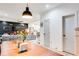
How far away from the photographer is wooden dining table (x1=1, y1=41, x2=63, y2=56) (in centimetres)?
179

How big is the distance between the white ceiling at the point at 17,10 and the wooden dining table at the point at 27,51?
474 mm

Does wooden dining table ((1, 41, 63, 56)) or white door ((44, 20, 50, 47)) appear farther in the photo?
white door ((44, 20, 50, 47))

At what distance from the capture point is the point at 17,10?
1.97 m

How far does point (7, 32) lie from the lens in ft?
6.70

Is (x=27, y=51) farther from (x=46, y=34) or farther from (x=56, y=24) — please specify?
(x=56, y=24)

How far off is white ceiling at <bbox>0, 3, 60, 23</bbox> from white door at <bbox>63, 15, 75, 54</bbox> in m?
0.41

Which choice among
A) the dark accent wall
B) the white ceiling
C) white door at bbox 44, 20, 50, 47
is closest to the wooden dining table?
white door at bbox 44, 20, 50, 47

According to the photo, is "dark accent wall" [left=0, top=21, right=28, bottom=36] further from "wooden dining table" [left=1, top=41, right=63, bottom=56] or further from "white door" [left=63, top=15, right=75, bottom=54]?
"white door" [left=63, top=15, right=75, bottom=54]

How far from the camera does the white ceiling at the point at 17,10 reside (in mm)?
1891

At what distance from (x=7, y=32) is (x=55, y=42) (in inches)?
38.6

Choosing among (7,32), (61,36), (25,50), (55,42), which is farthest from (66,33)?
(7,32)

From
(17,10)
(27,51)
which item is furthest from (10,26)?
(27,51)

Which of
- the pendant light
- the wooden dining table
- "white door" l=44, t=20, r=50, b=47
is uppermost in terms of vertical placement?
the pendant light

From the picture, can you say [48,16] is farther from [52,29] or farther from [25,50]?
[25,50]
